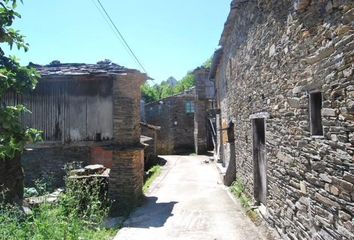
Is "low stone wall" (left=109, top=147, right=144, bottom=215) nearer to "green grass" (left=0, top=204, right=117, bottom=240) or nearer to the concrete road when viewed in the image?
the concrete road

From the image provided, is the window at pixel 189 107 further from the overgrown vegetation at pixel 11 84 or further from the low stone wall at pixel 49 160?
the overgrown vegetation at pixel 11 84

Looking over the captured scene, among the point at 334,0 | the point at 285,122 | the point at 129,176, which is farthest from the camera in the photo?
the point at 129,176

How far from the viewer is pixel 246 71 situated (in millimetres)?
8438

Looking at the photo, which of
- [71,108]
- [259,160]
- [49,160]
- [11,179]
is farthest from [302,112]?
[49,160]

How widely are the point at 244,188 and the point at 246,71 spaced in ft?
11.1

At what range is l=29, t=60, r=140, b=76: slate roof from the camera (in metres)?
9.18

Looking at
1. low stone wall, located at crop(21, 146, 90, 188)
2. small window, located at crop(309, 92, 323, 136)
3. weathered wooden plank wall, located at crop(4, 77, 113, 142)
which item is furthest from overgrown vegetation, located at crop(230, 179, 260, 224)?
low stone wall, located at crop(21, 146, 90, 188)

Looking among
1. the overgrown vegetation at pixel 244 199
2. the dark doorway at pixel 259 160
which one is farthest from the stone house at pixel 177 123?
the dark doorway at pixel 259 160

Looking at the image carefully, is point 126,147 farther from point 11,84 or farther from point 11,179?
point 11,84

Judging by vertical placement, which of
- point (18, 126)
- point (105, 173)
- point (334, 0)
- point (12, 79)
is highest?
point (334, 0)

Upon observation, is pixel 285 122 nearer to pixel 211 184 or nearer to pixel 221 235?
pixel 221 235

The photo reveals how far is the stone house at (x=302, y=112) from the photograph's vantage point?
3.47m

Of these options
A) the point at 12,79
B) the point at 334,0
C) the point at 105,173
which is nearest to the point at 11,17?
the point at 12,79

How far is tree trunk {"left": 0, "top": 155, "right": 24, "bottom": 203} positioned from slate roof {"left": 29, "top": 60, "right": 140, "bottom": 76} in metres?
3.14
